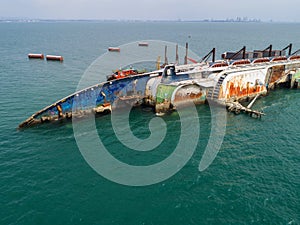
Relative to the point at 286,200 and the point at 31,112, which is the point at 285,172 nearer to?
the point at 286,200

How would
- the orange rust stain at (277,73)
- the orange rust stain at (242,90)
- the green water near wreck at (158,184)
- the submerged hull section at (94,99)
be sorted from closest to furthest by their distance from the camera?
1. the green water near wreck at (158,184)
2. the submerged hull section at (94,99)
3. the orange rust stain at (242,90)
4. the orange rust stain at (277,73)

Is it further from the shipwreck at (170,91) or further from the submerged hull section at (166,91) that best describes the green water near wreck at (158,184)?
the submerged hull section at (166,91)

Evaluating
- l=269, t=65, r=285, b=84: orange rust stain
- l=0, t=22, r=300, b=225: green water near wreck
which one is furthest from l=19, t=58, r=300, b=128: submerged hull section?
l=269, t=65, r=285, b=84: orange rust stain

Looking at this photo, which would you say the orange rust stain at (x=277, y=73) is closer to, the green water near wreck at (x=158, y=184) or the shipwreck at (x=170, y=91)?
the shipwreck at (x=170, y=91)

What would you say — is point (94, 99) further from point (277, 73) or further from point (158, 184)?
point (277, 73)

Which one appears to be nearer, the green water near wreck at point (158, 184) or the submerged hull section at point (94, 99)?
the green water near wreck at point (158, 184)

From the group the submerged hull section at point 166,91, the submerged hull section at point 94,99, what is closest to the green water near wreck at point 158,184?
the submerged hull section at point 94,99

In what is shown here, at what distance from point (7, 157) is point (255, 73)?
2116 inches


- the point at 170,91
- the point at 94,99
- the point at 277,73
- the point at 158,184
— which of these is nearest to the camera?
the point at 158,184

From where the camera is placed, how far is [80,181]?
2952 centimetres

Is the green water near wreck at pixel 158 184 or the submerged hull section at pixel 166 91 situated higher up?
the submerged hull section at pixel 166 91

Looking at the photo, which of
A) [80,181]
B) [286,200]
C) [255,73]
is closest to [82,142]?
[80,181]

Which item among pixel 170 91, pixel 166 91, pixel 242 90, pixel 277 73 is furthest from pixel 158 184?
pixel 277 73

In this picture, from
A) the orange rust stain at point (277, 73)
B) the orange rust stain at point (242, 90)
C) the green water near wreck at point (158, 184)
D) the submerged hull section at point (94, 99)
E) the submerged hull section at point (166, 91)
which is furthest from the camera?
the orange rust stain at point (277, 73)
